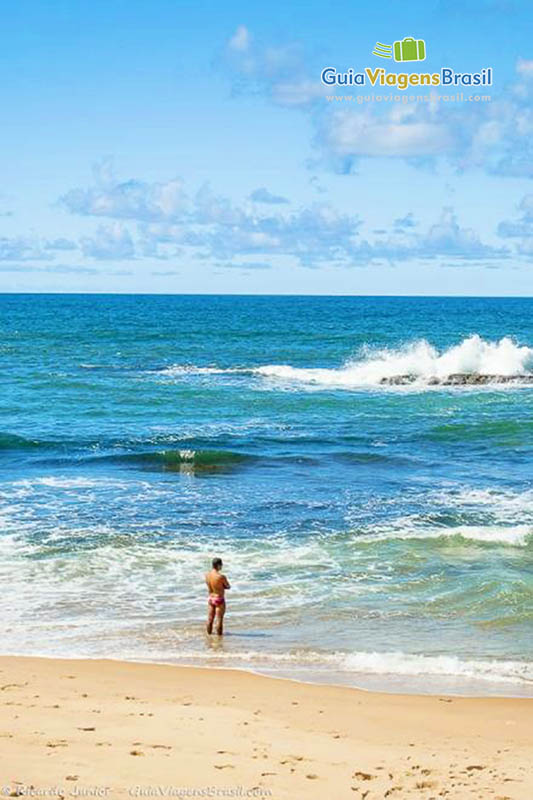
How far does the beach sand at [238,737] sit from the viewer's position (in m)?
8.85

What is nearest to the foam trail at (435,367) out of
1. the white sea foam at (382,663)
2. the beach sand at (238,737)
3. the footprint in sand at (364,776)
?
the white sea foam at (382,663)

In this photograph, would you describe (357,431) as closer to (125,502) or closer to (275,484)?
(275,484)

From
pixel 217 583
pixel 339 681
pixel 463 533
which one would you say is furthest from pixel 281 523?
pixel 339 681

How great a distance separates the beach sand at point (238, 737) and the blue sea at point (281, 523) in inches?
35.7

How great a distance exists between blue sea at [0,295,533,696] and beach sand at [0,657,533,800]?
906 millimetres

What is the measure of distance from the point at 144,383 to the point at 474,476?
20105 mm

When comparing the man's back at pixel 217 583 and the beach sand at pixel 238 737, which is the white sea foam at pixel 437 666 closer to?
the beach sand at pixel 238 737

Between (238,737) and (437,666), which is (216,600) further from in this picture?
(238,737)

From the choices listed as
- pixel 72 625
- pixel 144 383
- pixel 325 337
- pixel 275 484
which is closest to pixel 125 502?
pixel 275 484

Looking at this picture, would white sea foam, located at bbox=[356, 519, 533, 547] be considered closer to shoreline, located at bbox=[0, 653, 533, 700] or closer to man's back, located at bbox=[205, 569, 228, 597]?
man's back, located at bbox=[205, 569, 228, 597]

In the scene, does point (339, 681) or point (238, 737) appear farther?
point (339, 681)

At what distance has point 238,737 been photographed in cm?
1015

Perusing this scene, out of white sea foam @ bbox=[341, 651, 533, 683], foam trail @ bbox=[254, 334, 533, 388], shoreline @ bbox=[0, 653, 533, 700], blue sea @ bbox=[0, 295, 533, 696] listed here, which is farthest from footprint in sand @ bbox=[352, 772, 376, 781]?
foam trail @ bbox=[254, 334, 533, 388]

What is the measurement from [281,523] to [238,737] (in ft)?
34.4
